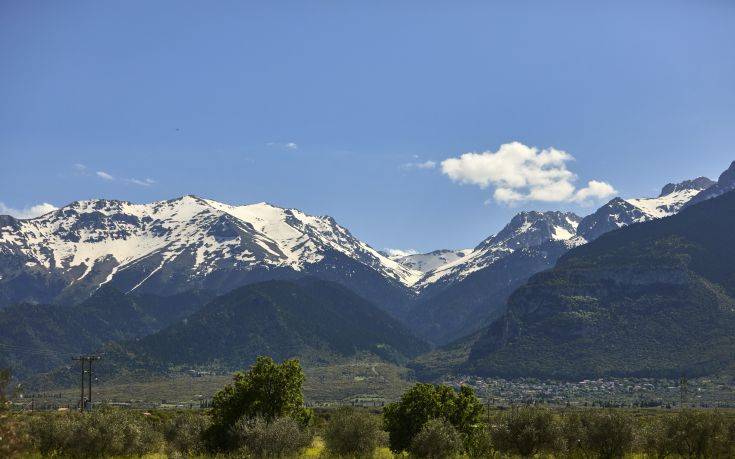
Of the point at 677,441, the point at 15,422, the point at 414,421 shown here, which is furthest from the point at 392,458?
the point at 15,422

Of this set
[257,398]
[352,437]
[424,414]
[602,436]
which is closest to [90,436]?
[257,398]

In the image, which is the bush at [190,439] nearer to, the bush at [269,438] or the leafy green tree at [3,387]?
the bush at [269,438]

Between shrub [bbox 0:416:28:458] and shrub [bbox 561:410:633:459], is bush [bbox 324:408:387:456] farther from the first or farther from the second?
shrub [bbox 0:416:28:458]

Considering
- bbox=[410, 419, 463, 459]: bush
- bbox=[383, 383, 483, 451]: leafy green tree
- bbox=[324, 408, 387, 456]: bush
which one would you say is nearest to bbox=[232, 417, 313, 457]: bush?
bbox=[324, 408, 387, 456]: bush

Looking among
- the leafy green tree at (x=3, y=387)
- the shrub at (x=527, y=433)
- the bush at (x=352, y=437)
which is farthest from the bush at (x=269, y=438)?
the leafy green tree at (x=3, y=387)

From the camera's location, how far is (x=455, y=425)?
252 feet

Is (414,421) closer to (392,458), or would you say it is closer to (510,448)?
(392,458)

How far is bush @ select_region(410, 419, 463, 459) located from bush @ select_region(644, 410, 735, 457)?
1947 cm

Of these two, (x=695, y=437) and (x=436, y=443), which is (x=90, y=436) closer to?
(x=436, y=443)

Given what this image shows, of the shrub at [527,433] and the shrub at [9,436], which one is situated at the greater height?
the shrub at [9,436]

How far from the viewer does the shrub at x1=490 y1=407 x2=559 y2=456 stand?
2758 inches

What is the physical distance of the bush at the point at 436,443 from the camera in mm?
67625

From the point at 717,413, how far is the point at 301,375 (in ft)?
136

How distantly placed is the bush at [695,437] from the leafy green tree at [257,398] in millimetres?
35628
